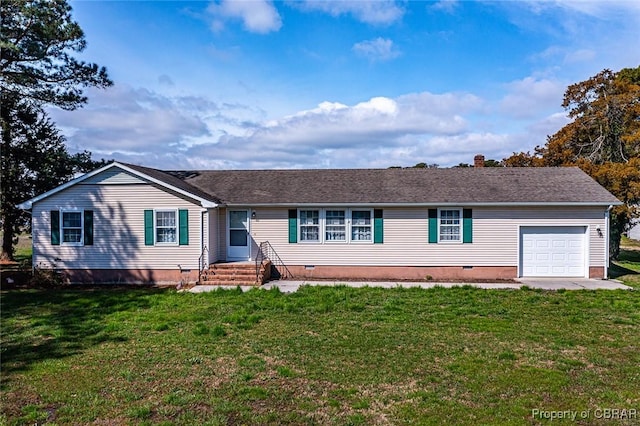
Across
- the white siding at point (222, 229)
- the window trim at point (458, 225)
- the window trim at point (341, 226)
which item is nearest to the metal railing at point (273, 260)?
the white siding at point (222, 229)

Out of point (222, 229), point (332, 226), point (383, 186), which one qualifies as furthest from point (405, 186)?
point (222, 229)

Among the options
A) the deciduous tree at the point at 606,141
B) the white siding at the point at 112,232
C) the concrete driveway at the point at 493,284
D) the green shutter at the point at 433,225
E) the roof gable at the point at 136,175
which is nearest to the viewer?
the concrete driveway at the point at 493,284

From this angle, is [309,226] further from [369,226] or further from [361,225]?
[369,226]

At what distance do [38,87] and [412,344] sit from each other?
19715mm

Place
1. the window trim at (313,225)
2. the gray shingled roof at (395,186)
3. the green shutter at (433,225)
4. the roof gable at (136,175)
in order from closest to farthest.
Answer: the roof gable at (136,175)
the gray shingled roof at (395,186)
the green shutter at (433,225)
the window trim at (313,225)

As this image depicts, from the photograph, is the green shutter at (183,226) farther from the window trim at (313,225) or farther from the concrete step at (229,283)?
the window trim at (313,225)

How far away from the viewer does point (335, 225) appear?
52.4 feet

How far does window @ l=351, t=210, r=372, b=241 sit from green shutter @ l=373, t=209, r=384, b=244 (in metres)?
0.23

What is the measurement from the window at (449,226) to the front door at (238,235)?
7393 millimetres

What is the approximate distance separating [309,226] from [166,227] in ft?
17.3

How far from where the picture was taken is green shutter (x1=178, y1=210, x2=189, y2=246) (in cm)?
1508

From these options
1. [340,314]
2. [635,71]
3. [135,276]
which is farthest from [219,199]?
[635,71]

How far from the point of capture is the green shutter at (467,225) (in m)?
15.4

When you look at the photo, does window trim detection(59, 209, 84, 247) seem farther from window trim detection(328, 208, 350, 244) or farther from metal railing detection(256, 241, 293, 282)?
window trim detection(328, 208, 350, 244)
